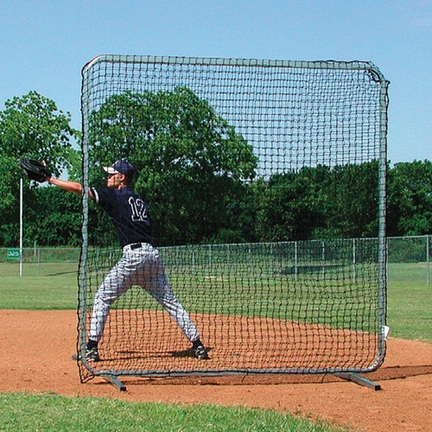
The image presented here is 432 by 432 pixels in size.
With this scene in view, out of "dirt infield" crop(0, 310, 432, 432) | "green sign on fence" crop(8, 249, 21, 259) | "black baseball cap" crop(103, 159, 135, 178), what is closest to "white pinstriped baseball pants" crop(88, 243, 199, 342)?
"dirt infield" crop(0, 310, 432, 432)

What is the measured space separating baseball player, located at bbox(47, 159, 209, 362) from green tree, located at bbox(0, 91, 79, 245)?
1444 inches

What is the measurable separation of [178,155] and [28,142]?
125 ft

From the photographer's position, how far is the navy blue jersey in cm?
608

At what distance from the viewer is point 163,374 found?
5773 mm

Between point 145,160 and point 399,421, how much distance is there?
6.25 metres

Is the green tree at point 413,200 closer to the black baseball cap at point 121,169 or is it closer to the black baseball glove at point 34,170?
the black baseball cap at point 121,169

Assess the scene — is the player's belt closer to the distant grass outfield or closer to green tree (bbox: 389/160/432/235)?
the distant grass outfield

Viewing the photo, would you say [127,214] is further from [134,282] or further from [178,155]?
[178,155]

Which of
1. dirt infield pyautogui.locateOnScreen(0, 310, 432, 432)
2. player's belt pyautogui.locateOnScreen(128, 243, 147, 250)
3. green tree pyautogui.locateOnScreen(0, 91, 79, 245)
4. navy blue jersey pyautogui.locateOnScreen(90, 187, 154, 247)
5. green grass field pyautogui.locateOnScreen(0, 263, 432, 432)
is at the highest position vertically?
green tree pyautogui.locateOnScreen(0, 91, 79, 245)

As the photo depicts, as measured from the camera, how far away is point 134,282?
639 centimetres

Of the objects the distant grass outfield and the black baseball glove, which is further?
the distant grass outfield

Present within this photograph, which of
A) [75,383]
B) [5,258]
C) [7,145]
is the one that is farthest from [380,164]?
[7,145]

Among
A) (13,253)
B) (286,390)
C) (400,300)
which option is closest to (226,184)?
(286,390)

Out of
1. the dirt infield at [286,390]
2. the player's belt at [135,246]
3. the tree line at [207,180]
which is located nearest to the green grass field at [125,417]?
Answer: the dirt infield at [286,390]
